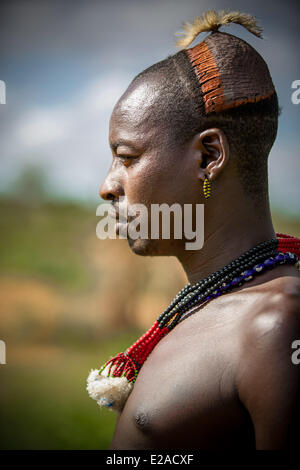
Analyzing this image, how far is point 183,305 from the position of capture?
220 cm

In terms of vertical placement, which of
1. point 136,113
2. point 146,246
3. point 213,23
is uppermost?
point 213,23

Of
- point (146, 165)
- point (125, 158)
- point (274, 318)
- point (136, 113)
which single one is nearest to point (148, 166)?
point (146, 165)

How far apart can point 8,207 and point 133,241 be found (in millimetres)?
9706

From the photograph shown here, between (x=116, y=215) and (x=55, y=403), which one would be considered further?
(x=55, y=403)

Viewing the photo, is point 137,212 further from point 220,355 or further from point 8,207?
point 8,207

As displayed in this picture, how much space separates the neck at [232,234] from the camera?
2094mm

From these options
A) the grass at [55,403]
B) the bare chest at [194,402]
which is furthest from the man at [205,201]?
the grass at [55,403]

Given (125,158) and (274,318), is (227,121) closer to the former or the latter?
(125,158)

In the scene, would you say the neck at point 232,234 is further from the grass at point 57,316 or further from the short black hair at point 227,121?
the grass at point 57,316

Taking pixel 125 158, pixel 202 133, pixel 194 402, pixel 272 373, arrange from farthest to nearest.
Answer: pixel 125 158 < pixel 202 133 < pixel 194 402 < pixel 272 373

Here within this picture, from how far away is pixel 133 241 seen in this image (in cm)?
223

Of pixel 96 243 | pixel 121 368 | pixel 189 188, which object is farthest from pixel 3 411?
pixel 189 188

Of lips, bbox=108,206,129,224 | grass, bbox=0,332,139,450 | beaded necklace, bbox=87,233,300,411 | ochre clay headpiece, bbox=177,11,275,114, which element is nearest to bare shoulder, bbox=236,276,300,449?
beaded necklace, bbox=87,233,300,411

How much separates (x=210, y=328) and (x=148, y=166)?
739 mm
